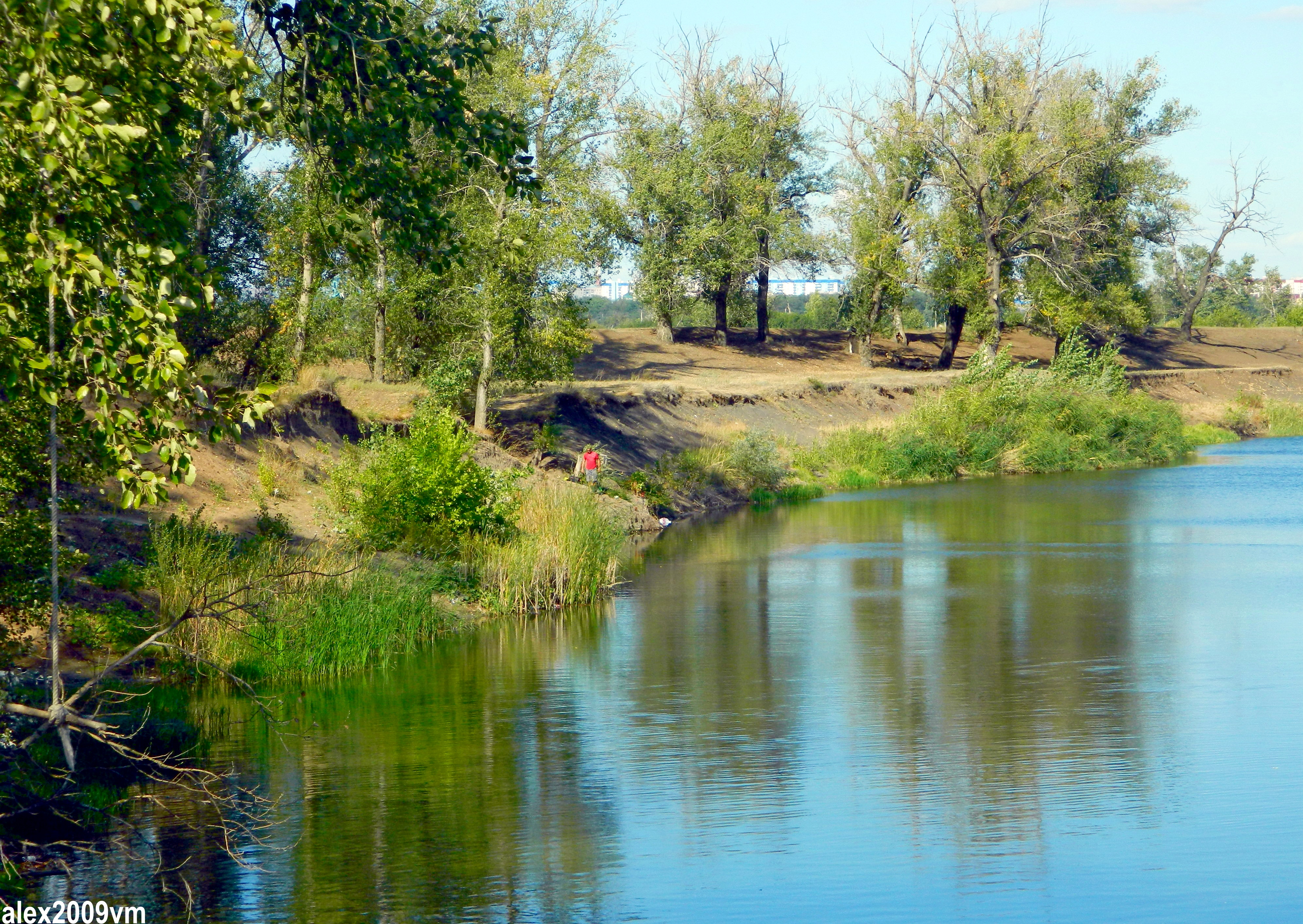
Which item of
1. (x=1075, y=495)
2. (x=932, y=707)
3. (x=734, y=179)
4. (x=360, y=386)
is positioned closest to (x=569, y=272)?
(x=360, y=386)

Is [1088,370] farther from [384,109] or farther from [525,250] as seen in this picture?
[384,109]

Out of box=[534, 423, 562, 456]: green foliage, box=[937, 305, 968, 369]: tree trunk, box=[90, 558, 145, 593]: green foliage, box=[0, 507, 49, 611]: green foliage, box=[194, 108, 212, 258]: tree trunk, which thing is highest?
box=[937, 305, 968, 369]: tree trunk

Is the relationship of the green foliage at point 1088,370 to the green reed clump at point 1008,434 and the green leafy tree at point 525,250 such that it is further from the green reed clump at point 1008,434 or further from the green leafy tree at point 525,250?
the green leafy tree at point 525,250

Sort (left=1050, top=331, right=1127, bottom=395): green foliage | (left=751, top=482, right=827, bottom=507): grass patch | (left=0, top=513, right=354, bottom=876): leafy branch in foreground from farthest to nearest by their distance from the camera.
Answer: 1. (left=1050, top=331, right=1127, bottom=395): green foliage
2. (left=751, top=482, right=827, bottom=507): grass patch
3. (left=0, top=513, right=354, bottom=876): leafy branch in foreground

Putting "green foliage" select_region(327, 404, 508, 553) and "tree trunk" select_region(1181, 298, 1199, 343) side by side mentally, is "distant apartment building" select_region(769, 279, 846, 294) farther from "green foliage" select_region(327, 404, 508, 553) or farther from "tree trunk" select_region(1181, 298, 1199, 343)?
"green foliage" select_region(327, 404, 508, 553)

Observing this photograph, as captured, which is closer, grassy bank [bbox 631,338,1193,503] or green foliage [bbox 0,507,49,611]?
green foliage [bbox 0,507,49,611]

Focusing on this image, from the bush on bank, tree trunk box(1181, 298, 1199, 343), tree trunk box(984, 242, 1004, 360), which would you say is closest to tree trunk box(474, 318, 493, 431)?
the bush on bank

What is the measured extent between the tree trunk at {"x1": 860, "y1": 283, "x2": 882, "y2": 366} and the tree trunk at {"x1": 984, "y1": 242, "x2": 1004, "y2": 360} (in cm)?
550

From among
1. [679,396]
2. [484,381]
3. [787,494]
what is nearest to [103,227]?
[484,381]

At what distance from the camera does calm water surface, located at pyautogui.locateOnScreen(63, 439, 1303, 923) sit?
31.3ft

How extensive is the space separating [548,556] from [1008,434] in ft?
101

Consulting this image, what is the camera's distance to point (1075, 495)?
40.1 metres

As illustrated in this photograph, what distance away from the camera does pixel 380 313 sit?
32.1 m

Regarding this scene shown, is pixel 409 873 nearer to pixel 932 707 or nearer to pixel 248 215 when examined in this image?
pixel 932 707
